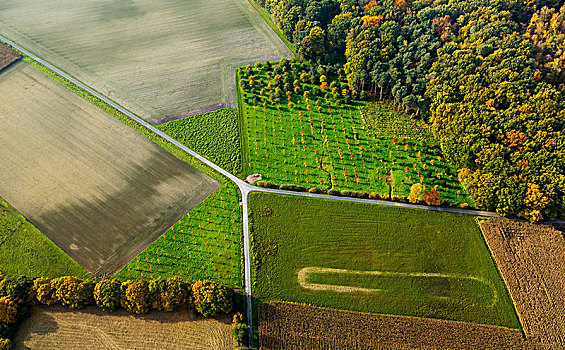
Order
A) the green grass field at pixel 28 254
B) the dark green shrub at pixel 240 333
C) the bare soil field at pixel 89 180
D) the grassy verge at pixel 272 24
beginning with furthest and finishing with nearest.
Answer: the grassy verge at pixel 272 24
the bare soil field at pixel 89 180
the green grass field at pixel 28 254
the dark green shrub at pixel 240 333

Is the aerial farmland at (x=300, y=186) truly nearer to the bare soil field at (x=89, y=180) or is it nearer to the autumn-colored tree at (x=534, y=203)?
the autumn-colored tree at (x=534, y=203)

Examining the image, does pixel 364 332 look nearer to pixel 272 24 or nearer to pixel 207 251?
pixel 207 251

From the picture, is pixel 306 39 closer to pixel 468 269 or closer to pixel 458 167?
pixel 458 167

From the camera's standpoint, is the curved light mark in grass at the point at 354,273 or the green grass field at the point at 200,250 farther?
the green grass field at the point at 200,250

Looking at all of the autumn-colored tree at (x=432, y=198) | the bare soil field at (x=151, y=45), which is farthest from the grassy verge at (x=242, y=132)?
the autumn-colored tree at (x=432, y=198)

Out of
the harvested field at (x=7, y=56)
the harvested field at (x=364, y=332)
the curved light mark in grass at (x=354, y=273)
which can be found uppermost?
the harvested field at (x=7, y=56)

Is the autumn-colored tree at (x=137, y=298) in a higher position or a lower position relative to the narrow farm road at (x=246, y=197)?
lower
